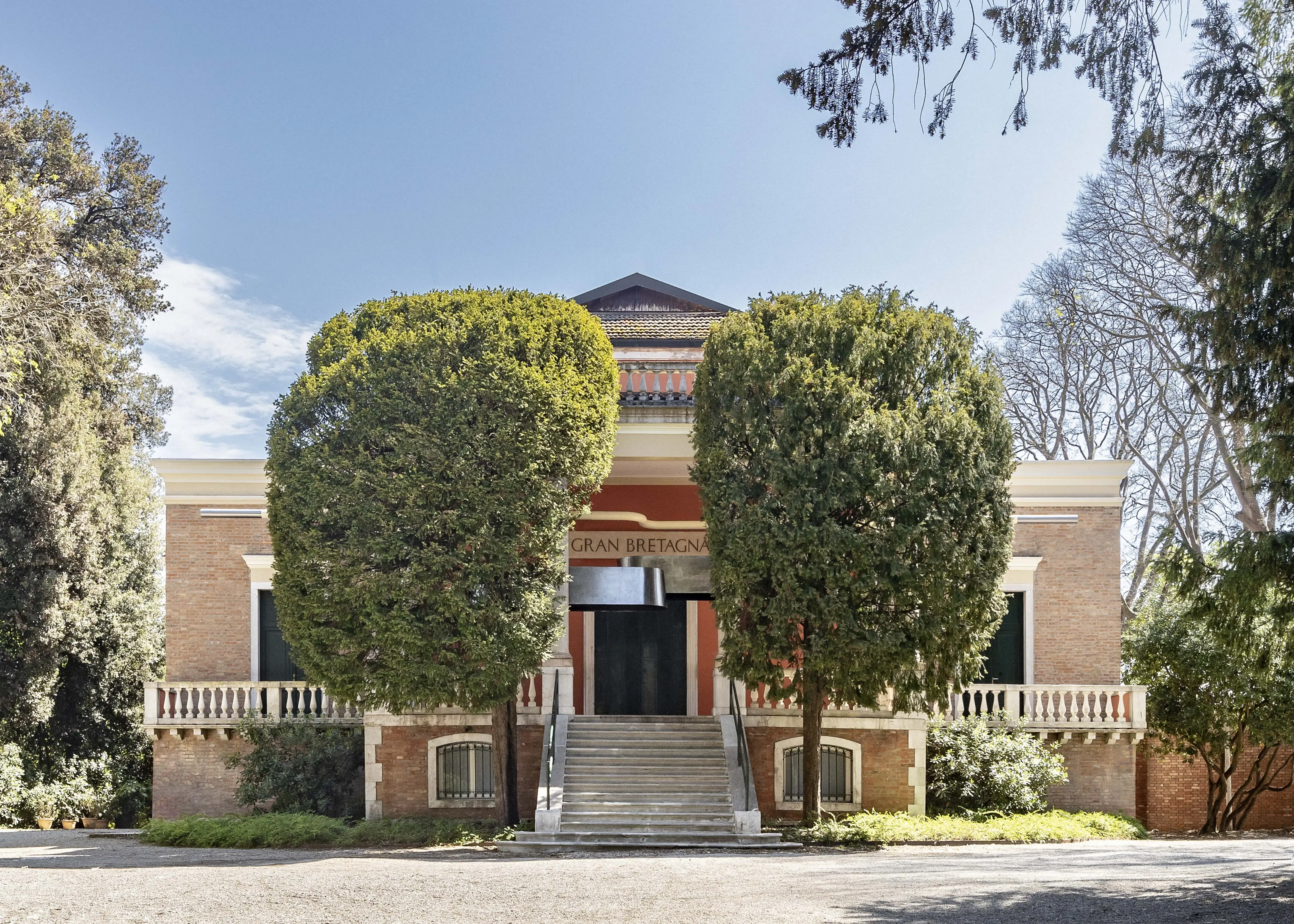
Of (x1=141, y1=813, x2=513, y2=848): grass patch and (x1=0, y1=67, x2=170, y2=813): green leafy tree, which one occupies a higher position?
(x1=0, y1=67, x2=170, y2=813): green leafy tree

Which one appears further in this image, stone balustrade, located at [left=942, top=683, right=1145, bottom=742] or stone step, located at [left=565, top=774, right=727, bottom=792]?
stone balustrade, located at [left=942, top=683, right=1145, bottom=742]

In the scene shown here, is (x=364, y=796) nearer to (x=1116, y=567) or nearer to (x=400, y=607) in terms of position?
(x=400, y=607)

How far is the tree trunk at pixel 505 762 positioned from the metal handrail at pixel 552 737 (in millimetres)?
536

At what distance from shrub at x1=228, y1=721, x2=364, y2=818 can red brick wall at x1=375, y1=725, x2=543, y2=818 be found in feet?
2.65

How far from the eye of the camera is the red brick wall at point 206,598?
63.3ft

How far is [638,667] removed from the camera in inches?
771

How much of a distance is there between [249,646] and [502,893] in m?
11.3

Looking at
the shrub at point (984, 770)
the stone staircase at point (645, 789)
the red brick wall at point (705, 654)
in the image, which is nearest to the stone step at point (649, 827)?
the stone staircase at point (645, 789)

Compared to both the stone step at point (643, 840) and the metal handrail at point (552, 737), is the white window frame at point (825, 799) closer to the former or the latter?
the stone step at point (643, 840)

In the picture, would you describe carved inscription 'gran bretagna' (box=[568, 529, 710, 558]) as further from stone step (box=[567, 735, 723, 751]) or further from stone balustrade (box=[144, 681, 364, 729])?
stone balustrade (box=[144, 681, 364, 729])

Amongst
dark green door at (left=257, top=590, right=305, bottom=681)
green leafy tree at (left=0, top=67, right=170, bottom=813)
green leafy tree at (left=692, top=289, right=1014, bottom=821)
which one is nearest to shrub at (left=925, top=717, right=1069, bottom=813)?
green leafy tree at (left=692, top=289, right=1014, bottom=821)

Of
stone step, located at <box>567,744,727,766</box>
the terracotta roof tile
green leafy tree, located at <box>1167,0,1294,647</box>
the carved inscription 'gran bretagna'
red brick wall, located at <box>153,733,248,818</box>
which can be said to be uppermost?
the terracotta roof tile

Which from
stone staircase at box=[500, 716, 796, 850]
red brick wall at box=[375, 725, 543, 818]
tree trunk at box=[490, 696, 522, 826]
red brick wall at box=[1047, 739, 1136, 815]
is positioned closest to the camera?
stone staircase at box=[500, 716, 796, 850]

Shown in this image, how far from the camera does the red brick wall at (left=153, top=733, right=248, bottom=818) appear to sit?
1855 centimetres
